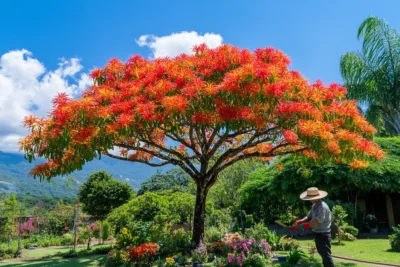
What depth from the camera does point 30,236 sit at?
80.3 ft

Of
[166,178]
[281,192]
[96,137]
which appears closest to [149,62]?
[96,137]

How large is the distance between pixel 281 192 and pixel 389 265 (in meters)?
9.96

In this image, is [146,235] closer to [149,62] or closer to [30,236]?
[149,62]

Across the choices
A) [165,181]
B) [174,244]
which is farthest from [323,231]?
[165,181]

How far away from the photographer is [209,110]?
682 cm

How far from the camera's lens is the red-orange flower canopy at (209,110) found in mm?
6363

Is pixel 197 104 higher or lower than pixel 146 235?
higher

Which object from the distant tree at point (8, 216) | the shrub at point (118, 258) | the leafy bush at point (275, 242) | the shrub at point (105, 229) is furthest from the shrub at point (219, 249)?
the distant tree at point (8, 216)

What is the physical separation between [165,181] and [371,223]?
4717cm

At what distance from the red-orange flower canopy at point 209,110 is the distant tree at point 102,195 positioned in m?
21.4

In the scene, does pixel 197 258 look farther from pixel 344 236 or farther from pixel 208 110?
pixel 344 236

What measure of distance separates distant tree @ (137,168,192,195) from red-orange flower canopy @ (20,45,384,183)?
154ft

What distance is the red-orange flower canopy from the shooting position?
636 centimetres

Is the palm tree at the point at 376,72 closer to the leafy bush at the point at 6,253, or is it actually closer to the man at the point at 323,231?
the man at the point at 323,231
